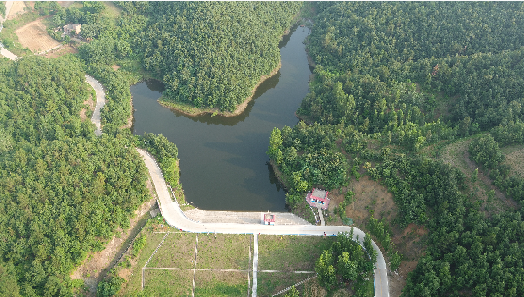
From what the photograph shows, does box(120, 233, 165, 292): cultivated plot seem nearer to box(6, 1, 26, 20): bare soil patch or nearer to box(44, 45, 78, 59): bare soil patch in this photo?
box(44, 45, 78, 59): bare soil patch

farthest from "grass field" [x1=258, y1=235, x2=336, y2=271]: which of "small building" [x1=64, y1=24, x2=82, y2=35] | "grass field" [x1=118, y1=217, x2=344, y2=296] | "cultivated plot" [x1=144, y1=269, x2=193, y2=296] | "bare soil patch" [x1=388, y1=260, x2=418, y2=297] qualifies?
"small building" [x1=64, y1=24, x2=82, y2=35]

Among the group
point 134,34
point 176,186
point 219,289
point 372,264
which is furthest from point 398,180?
point 134,34

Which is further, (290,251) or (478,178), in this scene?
(478,178)

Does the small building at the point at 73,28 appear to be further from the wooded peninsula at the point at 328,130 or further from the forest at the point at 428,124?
the forest at the point at 428,124

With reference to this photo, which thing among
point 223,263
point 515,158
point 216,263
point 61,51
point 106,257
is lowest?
point 106,257

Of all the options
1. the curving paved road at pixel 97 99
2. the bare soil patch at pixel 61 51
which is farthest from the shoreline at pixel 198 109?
the bare soil patch at pixel 61 51

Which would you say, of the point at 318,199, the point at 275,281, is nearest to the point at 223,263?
the point at 275,281

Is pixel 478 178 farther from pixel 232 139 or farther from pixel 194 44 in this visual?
pixel 194 44
